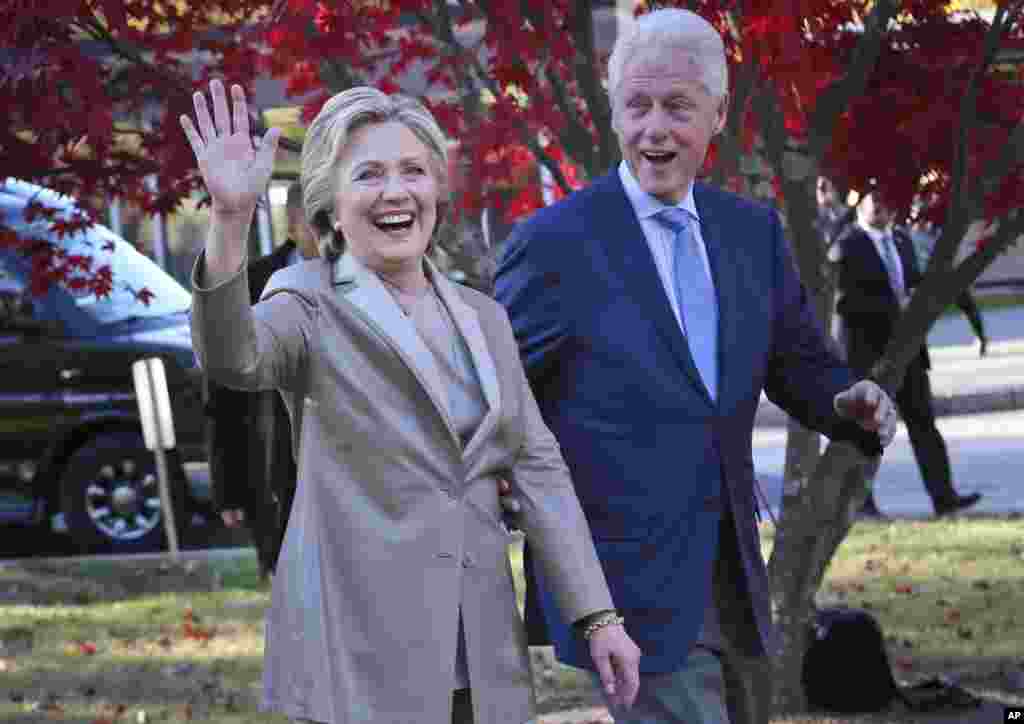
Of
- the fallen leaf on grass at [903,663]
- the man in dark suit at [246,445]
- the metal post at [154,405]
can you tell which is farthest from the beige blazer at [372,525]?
the metal post at [154,405]

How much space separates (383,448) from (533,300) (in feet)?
2.32

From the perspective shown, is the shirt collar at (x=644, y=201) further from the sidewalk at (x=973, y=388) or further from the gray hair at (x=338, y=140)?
the sidewalk at (x=973, y=388)

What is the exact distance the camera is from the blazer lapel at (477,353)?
11.8 feet

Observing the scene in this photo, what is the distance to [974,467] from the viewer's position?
14289 millimetres

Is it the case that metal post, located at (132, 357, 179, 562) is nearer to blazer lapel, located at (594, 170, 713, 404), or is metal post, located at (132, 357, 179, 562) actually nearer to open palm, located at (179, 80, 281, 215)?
blazer lapel, located at (594, 170, 713, 404)

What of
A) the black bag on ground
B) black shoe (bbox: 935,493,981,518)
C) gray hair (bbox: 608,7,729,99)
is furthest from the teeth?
black shoe (bbox: 935,493,981,518)

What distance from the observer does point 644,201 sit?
4242mm

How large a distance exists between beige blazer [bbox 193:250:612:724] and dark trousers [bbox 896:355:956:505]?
342 inches

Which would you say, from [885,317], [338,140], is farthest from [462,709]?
[885,317]

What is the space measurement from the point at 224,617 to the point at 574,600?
6.18 metres

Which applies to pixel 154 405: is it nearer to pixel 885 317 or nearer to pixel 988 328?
pixel 885 317

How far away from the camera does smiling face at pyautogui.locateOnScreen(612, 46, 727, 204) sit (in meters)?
4.16

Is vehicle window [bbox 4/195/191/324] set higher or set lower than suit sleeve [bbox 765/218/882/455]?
higher

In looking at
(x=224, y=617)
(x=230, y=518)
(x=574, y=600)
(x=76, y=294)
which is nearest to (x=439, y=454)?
(x=574, y=600)
